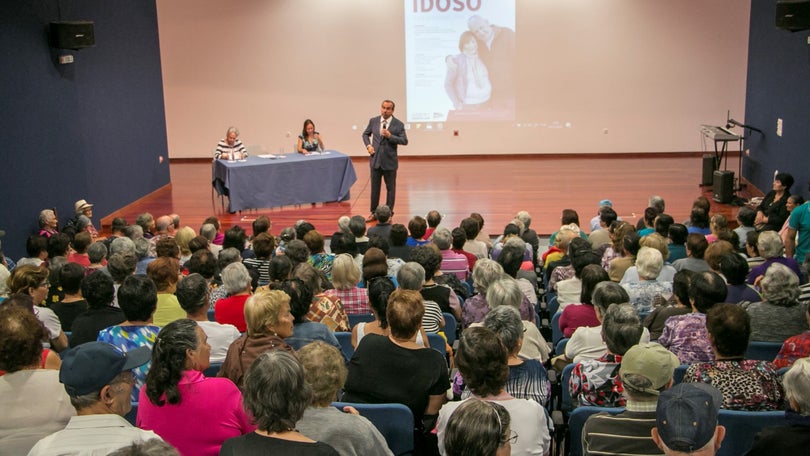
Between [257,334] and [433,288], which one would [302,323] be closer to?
[257,334]

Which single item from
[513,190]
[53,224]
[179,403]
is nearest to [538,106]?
[513,190]

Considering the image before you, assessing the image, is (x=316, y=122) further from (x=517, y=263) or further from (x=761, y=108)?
(x=517, y=263)

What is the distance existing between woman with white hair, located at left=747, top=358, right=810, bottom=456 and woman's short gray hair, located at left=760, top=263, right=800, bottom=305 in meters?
1.64

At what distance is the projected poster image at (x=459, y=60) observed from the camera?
47.8ft

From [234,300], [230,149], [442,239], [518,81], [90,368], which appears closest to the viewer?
[90,368]

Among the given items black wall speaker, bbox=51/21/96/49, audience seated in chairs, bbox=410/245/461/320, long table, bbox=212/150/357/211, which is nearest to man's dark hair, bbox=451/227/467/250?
audience seated in chairs, bbox=410/245/461/320

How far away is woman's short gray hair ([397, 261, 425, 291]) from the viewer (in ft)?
15.5

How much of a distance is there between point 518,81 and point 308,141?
5012 mm

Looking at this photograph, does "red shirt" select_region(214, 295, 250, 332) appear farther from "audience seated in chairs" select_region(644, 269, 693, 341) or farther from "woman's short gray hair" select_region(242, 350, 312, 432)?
"audience seated in chairs" select_region(644, 269, 693, 341)

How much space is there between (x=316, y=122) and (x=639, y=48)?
6.00m

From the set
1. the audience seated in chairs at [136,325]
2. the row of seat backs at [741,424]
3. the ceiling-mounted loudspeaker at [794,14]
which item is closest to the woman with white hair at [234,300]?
the audience seated in chairs at [136,325]

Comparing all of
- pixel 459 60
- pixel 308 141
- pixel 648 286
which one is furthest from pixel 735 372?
pixel 459 60

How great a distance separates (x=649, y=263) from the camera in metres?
5.03

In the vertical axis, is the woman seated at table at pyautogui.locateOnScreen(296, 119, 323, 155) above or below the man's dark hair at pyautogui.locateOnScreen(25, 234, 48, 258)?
above
